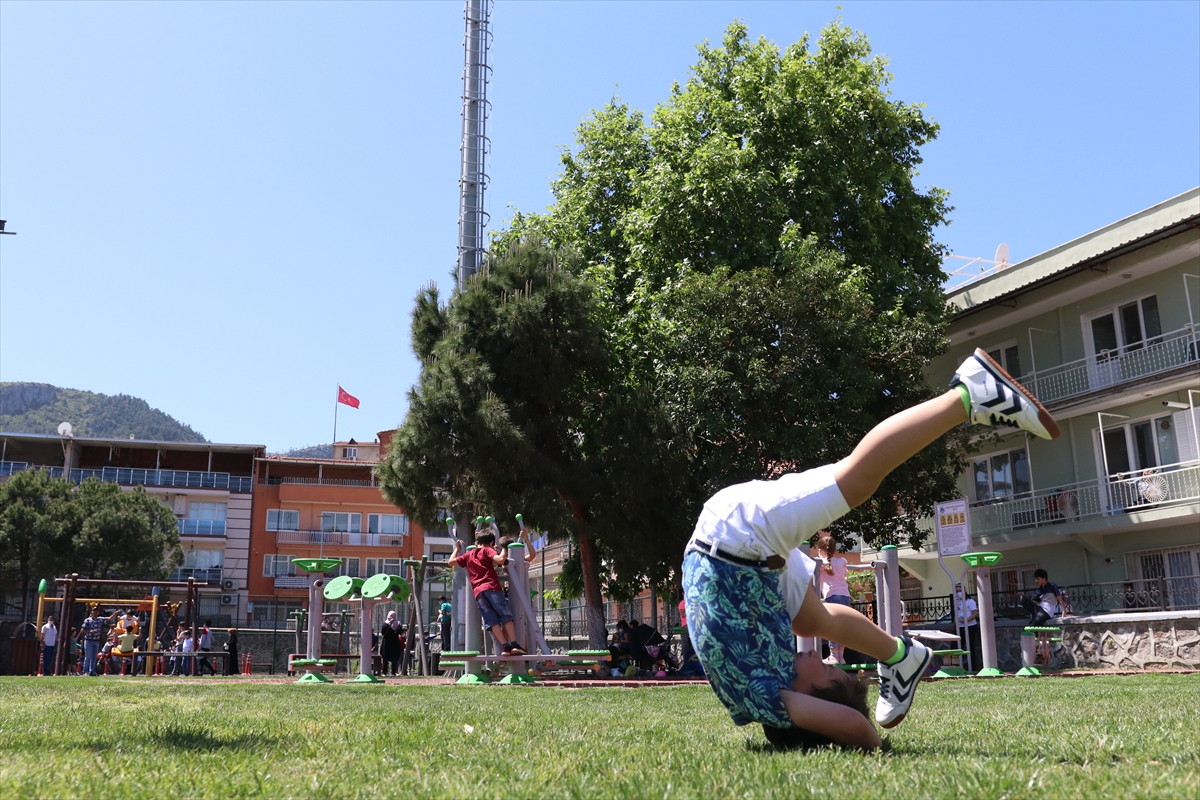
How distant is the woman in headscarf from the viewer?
27.7 metres

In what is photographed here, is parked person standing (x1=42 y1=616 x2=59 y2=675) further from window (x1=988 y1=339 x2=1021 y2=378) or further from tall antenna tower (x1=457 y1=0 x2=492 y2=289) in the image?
window (x1=988 y1=339 x2=1021 y2=378)

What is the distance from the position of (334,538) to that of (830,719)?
205ft

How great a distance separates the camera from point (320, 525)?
212 ft

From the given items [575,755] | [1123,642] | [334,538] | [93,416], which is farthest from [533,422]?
[93,416]

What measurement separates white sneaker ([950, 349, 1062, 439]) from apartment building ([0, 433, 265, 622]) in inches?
2438

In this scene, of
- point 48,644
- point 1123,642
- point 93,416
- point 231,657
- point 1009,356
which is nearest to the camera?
point 1123,642

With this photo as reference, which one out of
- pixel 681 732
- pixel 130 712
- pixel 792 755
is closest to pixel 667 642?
pixel 130 712

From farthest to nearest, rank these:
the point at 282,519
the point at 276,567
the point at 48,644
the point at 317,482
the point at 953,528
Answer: the point at 317,482 → the point at 282,519 → the point at 276,567 → the point at 48,644 → the point at 953,528

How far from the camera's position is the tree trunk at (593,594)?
2355cm

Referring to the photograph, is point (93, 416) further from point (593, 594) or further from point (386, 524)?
point (593, 594)

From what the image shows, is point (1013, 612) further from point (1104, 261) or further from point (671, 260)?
point (671, 260)

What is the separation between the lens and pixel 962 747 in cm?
441

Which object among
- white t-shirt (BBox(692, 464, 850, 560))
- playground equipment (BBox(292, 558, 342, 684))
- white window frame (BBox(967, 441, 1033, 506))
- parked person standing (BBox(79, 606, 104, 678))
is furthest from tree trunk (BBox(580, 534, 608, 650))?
white t-shirt (BBox(692, 464, 850, 560))

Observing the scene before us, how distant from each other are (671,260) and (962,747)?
2118cm
